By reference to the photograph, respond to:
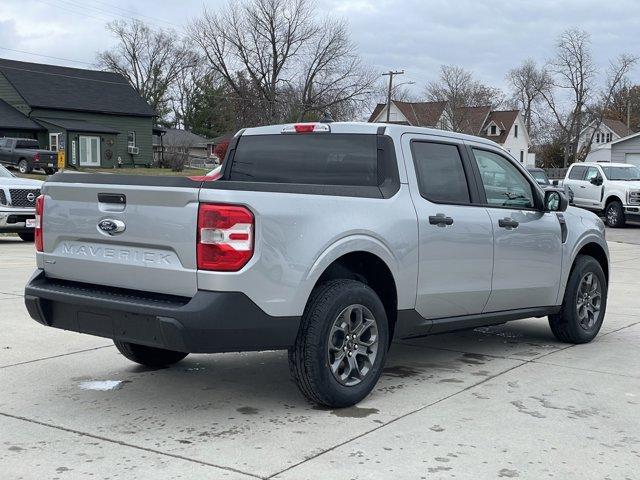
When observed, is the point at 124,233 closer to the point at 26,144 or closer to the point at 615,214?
the point at 615,214

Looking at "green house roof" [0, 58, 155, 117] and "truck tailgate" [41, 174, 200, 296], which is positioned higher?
"green house roof" [0, 58, 155, 117]

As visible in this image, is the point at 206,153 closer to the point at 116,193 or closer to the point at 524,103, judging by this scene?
the point at 524,103

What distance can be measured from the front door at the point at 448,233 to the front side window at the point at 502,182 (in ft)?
0.74

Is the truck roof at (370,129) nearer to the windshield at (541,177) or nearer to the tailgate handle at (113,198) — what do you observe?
the tailgate handle at (113,198)

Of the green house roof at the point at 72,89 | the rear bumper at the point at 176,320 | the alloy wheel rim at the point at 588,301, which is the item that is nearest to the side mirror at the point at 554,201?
the alloy wheel rim at the point at 588,301

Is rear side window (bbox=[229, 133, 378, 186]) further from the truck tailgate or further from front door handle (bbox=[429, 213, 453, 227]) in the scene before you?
the truck tailgate

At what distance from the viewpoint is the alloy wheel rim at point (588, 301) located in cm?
739

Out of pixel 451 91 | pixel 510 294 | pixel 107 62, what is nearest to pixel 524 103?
pixel 451 91

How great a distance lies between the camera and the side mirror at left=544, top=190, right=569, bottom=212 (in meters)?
6.85

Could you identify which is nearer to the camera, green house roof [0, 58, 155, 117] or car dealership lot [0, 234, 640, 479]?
car dealership lot [0, 234, 640, 479]

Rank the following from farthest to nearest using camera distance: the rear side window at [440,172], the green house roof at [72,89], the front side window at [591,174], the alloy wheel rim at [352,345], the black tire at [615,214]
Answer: the green house roof at [72,89]
the front side window at [591,174]
the black tire at [615,214]
the rear side window at [440,172]
the alloy wheel rim at [352,345]

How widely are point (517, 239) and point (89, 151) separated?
152 ft

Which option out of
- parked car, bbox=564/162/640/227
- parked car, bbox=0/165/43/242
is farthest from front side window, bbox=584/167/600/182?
parked car, bbox=0/165/43/242

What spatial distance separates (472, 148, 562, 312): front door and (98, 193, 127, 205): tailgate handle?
9.29 feet
